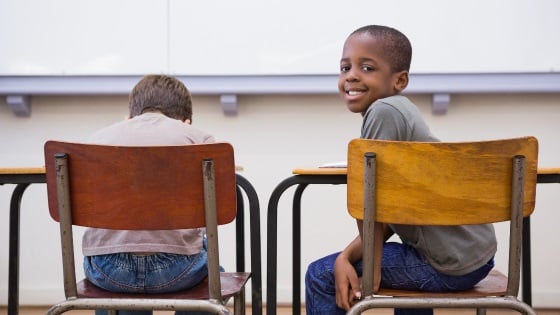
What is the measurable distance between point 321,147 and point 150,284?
1.78 meters

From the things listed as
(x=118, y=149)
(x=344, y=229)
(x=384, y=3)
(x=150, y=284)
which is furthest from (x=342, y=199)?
(x=118, y=149)

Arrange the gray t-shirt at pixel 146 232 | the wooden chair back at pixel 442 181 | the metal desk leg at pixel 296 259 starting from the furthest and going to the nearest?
the metal desk leg at pixel 296 259, the gray t-shirt at pixel 146 232, the wooden chair back at pixel 442 181

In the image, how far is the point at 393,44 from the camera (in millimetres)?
1729

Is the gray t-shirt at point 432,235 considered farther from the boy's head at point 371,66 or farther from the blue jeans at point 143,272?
the blue jeans at point 143,272

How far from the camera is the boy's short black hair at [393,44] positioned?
1722 millimetres

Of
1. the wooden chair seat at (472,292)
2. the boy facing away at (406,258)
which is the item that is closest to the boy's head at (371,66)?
the boy facing away at (406,258)

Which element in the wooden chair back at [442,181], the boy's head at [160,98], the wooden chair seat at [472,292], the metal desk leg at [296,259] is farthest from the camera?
the metal desk leg at [296,259]

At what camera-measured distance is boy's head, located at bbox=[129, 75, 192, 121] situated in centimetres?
180

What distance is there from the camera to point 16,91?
3.13m

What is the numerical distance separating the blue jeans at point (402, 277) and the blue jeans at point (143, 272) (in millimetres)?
301

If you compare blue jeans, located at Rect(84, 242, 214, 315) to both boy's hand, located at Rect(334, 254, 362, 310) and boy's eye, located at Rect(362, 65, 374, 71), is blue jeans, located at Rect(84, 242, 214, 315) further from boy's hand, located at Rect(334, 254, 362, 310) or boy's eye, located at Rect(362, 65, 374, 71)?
boy's eye, located at Rect(362, 65, 374, 71)

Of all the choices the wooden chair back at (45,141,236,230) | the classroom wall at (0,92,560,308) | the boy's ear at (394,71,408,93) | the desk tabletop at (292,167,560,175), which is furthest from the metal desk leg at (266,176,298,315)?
the classroom wall at (0,92,560,308)

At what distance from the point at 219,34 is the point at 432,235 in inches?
78.2

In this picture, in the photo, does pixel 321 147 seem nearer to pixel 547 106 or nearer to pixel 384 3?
pixel 384 3
